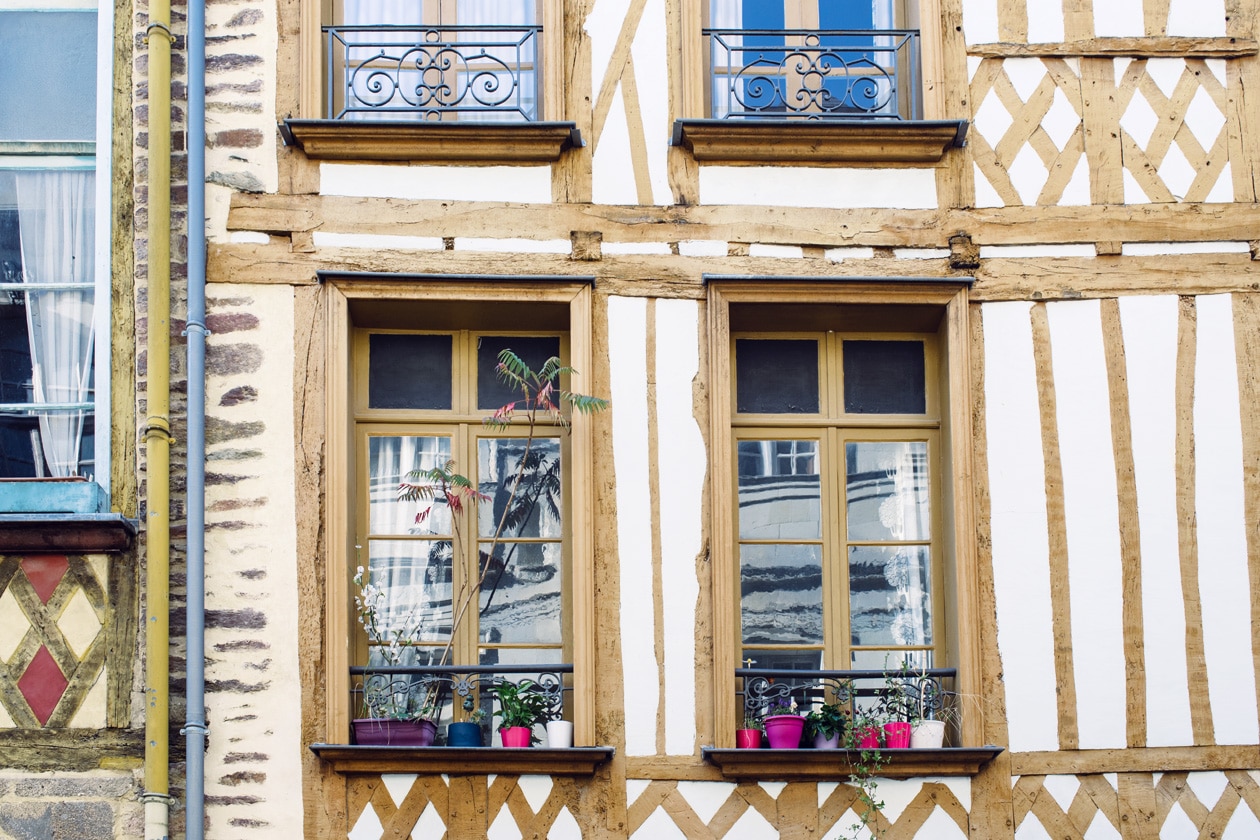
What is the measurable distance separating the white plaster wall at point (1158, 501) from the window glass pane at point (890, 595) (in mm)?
826

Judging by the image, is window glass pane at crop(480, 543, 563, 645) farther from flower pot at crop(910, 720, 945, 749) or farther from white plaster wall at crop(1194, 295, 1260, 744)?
white plaster wall at crop(1194, 295, 1260, 744)

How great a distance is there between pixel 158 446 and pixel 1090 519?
346 centimetres

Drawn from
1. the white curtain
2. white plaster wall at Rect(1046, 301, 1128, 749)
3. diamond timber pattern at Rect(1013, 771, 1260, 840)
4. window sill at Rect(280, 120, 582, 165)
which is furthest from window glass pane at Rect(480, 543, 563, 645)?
white plaster wall at Rect(1046, 301, 1128, 749)

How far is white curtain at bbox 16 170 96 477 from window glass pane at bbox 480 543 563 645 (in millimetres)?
1618

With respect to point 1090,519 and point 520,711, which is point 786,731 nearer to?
point 520,711

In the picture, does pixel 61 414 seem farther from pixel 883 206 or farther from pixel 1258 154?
pixel 1258 154

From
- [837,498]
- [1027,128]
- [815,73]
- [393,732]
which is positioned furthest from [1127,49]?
[393,732]

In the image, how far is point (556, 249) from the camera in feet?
24.1

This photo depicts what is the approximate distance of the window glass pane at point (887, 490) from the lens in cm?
744

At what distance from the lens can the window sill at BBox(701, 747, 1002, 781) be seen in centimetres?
684

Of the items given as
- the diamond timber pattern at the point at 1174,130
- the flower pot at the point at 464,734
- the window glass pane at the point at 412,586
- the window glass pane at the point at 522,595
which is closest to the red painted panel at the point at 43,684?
the window glass pane at the point at 412,586

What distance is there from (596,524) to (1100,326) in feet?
6.85

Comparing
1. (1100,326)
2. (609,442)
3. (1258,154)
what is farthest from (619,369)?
(1258,154)

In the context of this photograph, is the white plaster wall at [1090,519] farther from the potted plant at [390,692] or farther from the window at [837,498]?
the potted plant at [390,692]
